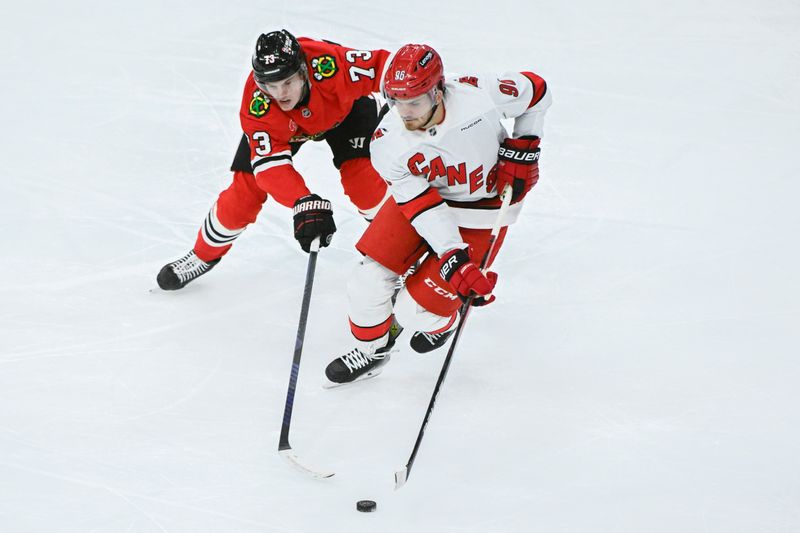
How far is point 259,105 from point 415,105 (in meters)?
0.65

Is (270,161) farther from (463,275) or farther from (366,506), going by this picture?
(366,506)

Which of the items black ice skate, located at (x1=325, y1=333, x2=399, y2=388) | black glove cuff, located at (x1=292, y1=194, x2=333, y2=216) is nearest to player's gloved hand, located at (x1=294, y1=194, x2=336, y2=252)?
black glove cuff, located at (x1=292, y1=194, x2=333, y2=216)

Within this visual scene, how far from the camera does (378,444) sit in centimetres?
255

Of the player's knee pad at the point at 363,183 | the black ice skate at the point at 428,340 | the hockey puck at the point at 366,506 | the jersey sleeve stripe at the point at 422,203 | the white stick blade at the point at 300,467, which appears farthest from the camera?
the player's knee pad at the point at 363,183

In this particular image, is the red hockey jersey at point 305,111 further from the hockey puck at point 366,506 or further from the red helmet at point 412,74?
the hockey puck at point 366,506

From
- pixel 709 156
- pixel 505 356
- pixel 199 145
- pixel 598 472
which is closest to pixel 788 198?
pixel 709 156

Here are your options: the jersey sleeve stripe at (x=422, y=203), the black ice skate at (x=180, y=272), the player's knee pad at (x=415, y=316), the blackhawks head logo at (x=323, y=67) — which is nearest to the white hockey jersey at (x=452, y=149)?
the jersey sleeve stripe at (x=422, y=203)

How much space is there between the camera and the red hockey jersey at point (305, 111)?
2834 millimetres

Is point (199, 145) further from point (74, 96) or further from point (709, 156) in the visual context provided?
point (709, 156)

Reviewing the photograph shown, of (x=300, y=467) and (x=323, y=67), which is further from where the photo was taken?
(x=323, y=67)

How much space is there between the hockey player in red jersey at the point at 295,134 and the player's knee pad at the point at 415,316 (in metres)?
0.31

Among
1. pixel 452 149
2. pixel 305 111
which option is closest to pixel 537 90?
pixel 452 149

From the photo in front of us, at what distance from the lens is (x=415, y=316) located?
9.14ft

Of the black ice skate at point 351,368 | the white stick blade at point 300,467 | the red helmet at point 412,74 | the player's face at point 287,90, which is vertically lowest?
the black ice skate at point 351,368
